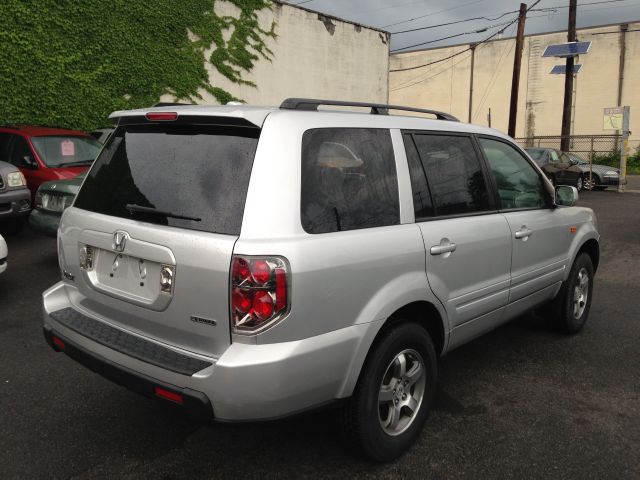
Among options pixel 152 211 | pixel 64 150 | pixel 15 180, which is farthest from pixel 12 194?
pixel 152 211

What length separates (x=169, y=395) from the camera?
2.31 meters

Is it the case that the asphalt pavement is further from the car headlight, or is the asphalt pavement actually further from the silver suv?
the car headlight

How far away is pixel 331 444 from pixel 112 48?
45.5 ft

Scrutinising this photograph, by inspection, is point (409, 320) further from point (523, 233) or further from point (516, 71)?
point (516, 71)

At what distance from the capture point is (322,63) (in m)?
19.8

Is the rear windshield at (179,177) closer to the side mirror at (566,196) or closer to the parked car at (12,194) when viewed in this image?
the side mirror at (566,196)

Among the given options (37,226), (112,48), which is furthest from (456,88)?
(37,226)

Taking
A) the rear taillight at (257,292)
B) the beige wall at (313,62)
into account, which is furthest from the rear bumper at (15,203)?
the beige wall at (313,62)

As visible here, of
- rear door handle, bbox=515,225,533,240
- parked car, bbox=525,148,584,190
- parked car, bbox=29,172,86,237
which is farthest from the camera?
parked car, bbox=525,148,584,190

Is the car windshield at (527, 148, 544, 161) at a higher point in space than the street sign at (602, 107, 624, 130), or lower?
lower

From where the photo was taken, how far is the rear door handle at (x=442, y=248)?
2.93 meters

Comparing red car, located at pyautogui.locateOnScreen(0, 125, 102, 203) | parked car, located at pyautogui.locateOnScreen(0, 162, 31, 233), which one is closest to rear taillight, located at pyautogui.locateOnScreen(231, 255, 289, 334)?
parked car, located at pyautogui.locateOnScreen(0, 162, 31, 233)

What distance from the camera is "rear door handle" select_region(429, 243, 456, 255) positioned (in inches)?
115

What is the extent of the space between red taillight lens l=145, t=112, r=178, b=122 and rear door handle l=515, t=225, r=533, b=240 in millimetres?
2322
